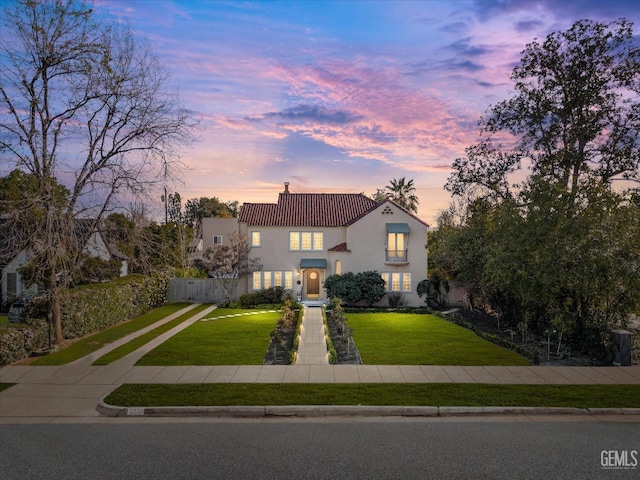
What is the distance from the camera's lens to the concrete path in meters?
16.1

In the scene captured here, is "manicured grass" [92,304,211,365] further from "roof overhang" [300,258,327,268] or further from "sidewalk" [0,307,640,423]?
"roof overhang" [300,258,327,268]

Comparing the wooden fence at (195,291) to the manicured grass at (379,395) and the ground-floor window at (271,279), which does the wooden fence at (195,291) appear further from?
the manicured grass at (379,395)

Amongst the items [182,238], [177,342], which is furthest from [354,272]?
[182,238]

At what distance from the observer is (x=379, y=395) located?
12.0 metres

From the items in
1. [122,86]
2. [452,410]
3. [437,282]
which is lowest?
[452,410]

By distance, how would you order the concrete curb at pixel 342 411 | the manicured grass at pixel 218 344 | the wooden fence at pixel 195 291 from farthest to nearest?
the wooden fence at pixel 195 291
the manicured grass at pixel 218 344
the concrete curb at pixel 342 411

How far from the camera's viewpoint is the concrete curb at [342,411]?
11.0 m

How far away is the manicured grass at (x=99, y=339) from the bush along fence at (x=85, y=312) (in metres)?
0.51

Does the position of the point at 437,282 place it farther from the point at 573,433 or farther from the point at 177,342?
the point at 573,433

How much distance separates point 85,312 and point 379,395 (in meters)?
14.6

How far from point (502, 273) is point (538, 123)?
10740 mm

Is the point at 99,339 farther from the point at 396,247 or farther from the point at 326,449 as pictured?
the point at 396,247

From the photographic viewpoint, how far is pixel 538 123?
2591 cm

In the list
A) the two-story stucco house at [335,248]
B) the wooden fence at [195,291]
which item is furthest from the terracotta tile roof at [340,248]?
the wooden fence at [195,291]
